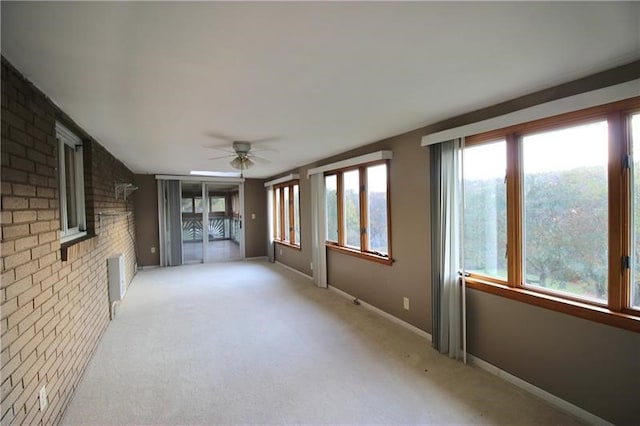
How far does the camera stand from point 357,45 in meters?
1.44

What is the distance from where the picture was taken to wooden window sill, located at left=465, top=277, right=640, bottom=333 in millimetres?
1719

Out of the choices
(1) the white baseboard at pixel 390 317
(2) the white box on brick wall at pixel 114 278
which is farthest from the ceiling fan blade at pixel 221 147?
(1) the white baseboard at pixel 390 317

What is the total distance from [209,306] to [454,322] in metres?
3.09

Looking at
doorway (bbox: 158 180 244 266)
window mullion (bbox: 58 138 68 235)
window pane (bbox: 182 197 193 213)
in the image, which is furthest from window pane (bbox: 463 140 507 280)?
window pane (bbox: 182 197 193 213)

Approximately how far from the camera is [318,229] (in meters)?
5.00

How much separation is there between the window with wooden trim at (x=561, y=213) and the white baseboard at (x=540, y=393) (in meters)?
0.61

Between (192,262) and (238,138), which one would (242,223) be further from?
(238,138)

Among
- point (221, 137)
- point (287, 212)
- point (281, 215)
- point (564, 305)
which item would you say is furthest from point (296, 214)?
point (564, 305)

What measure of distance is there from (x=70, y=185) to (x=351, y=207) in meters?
3.23

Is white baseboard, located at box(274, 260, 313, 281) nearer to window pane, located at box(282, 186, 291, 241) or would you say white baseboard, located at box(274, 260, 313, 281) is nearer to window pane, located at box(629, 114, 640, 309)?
window pane, located at box(282, 186, 291, 241)

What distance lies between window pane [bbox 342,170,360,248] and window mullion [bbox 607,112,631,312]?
262 cm

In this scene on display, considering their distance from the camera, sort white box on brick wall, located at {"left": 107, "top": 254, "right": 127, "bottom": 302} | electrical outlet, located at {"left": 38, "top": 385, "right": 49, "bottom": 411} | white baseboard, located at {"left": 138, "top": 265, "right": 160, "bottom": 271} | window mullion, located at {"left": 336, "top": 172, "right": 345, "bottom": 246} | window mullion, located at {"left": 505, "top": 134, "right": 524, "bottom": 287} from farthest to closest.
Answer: white baseboard, located at {"left": 138, "top": 265, "right": 160, "bottom": 271} < window mullion, located at {"left": 336, "top": 172, "right": 345, "bottom": 246} < white box on brick wall, located at {"left": 107, "top": 254, "right": 127, "bottom": 302} < window mullion, located at {"left": 505, "top": 134, "right": 524, "bottom": 287} < electrical outlet, located at {"left": 38, "top": 385, "right": 49, "bottom": 411}

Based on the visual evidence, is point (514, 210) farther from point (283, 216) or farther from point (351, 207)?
point (283, 216)

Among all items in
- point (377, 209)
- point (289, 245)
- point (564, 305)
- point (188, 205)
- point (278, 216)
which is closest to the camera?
point (564, 305)
